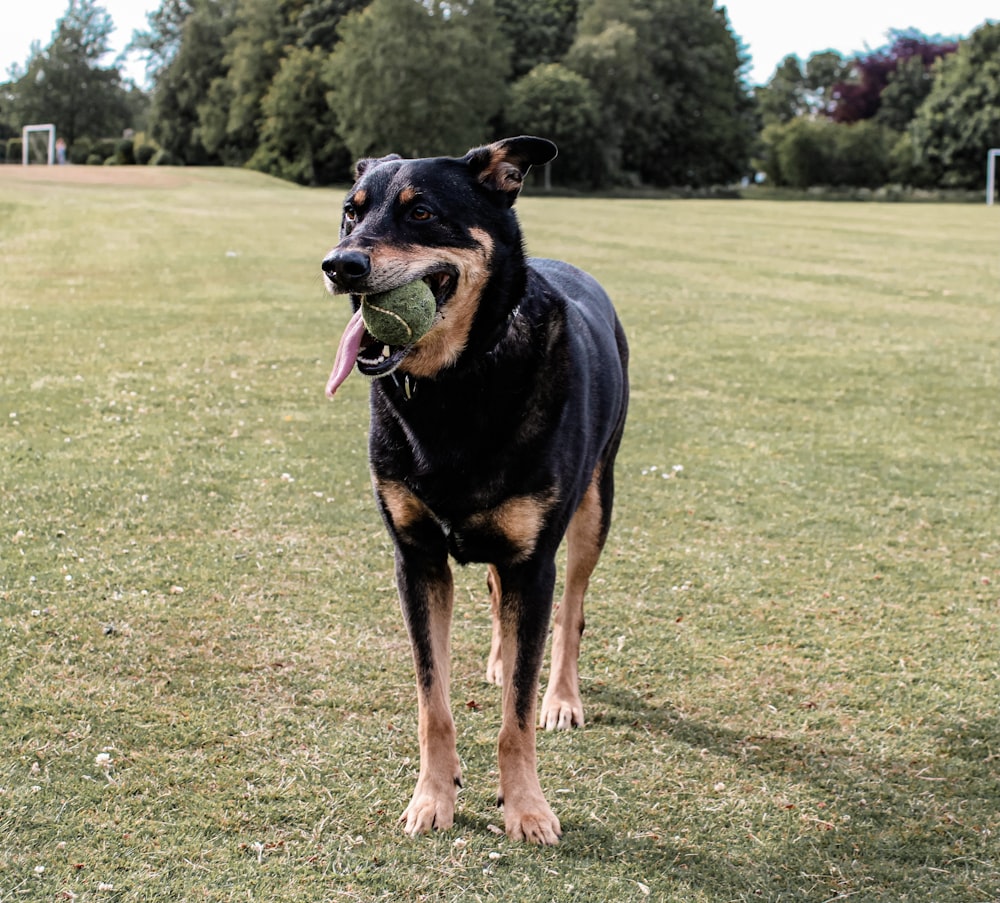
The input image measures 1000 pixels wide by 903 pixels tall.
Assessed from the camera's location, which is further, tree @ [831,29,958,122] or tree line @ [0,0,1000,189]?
tree @ [831,29,958,122]

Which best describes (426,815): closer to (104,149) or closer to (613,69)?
(613,69)

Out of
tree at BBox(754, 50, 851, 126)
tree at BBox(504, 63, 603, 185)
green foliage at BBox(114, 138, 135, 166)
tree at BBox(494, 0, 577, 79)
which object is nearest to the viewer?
tree at BBox(504, 63, 603, 185)

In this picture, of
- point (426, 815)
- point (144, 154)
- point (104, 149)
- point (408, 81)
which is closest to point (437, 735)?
point (426, 815)

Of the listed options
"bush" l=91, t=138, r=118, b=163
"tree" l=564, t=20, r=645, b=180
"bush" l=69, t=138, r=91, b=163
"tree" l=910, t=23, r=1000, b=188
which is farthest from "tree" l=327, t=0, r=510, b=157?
"tree" l=910, t=23, r=1000, b=188

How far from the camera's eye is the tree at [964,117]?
7256 centimetres

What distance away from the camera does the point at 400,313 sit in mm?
3375

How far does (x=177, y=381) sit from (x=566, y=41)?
85627 mm

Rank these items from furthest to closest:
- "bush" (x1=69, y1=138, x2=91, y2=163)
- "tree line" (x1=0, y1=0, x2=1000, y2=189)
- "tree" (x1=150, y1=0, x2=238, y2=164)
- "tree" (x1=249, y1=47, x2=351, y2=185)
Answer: "bush" (x1=69, y1=138, x2=91, y2=163)
"tree" (x1=150, y1=0, x2=238, y2=164)
"tree" (x1=249, y1=47, x2=351, y2=185)
"tree line" (x1=0, y1=0, x2=1000, y2=189)

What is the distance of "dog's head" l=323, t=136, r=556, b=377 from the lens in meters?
3.46

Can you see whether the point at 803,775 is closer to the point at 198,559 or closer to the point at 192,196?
the point at 198,559

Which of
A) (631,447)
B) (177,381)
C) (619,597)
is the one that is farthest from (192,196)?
(619,597)

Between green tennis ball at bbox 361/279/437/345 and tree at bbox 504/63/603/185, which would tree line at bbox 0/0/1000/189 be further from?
green tennis ball at bbox 361/279/437/345

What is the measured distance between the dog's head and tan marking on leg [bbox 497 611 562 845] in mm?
1006

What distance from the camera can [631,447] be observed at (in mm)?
8625
